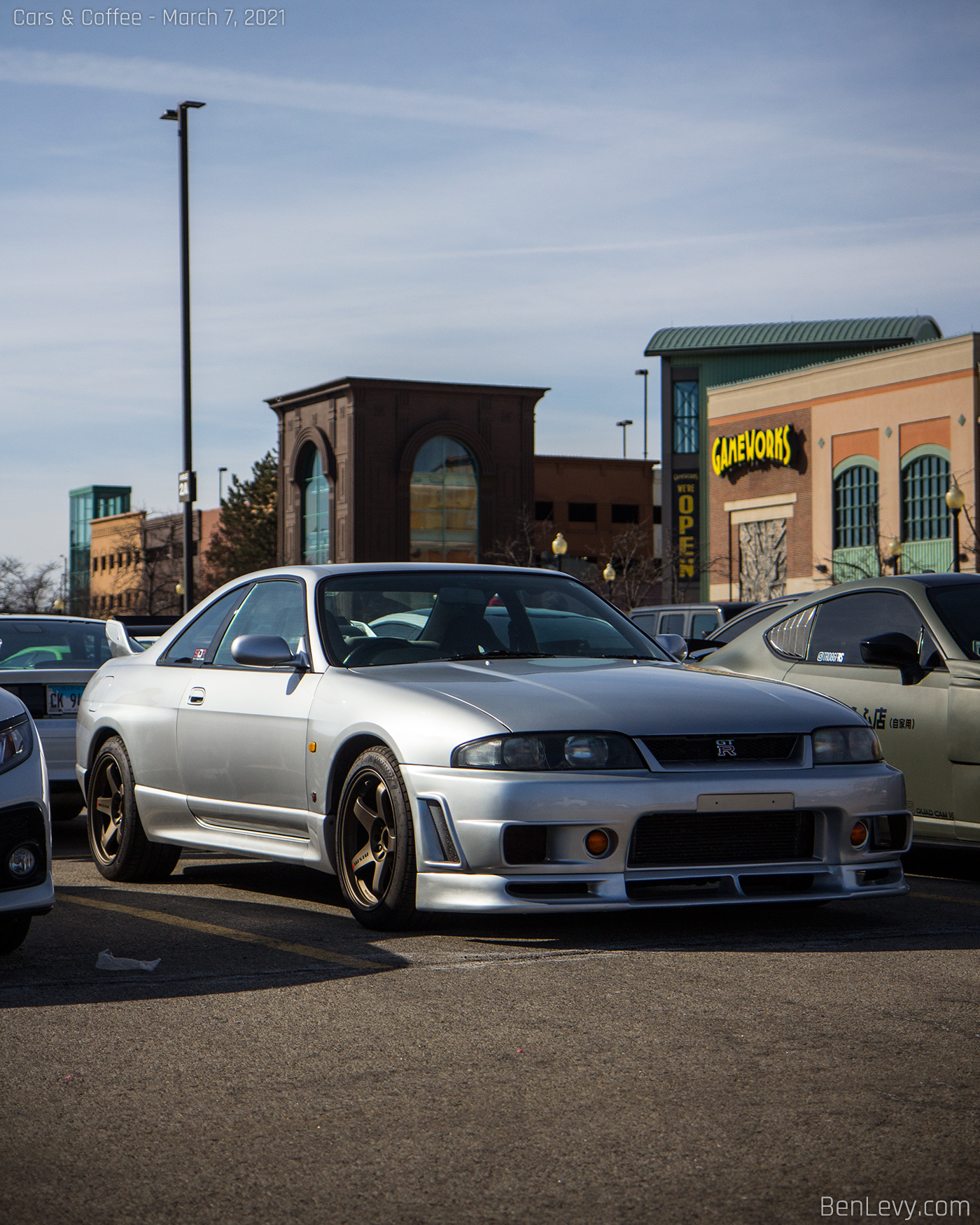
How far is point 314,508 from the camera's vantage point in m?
74.7

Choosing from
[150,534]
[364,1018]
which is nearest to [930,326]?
[150,534]

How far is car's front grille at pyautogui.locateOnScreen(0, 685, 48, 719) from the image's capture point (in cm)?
1077

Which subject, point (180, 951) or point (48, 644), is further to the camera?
point (48, 644)

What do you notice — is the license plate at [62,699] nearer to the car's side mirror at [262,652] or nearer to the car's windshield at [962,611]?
the car's side mirror at [262,652]

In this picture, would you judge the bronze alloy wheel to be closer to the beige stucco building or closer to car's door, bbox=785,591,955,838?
car's door, bbox=785,591,955,838

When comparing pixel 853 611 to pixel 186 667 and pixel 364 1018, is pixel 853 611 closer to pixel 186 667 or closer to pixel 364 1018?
pixel 186 667

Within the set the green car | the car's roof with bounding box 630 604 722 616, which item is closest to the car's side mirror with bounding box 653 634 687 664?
the green car

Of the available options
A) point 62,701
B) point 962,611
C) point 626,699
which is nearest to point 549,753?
point 626,699

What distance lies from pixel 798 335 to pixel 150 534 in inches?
1683

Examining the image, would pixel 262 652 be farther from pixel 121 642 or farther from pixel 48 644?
pixel 48 644

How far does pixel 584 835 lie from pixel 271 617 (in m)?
2.42

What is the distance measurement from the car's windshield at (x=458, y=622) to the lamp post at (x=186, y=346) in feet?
55.5

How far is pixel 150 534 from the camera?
3807 inches

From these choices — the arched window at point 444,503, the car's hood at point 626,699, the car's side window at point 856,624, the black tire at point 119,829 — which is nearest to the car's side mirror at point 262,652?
the car's hood at point 626,699
